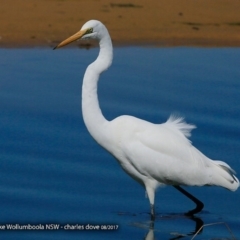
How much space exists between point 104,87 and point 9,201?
386 cm

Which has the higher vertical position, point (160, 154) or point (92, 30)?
point (92, 30)

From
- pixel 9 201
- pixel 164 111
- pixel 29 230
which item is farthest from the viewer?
pixel 164 111

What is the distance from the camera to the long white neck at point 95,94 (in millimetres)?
7809

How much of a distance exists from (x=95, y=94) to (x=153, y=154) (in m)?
0.85

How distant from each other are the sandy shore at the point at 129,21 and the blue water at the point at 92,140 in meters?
0.66

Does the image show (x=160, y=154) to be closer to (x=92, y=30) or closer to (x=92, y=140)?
(x=92, y=30)

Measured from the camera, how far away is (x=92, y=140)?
10.0 metres

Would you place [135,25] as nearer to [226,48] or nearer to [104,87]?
[226,48]

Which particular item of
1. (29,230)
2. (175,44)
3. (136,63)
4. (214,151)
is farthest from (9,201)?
(175,44)

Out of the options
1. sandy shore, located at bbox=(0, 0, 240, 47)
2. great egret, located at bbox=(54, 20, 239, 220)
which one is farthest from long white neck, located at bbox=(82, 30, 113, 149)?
sandy shore, located at bbox=(0, 0, 240, 47)

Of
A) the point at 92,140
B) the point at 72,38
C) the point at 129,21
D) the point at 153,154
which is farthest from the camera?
the point at 129,21

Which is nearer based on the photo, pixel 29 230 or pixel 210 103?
pixel 29 230

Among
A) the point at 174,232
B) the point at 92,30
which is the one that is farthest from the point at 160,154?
the point at 92,30

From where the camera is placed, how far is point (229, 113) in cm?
1103
